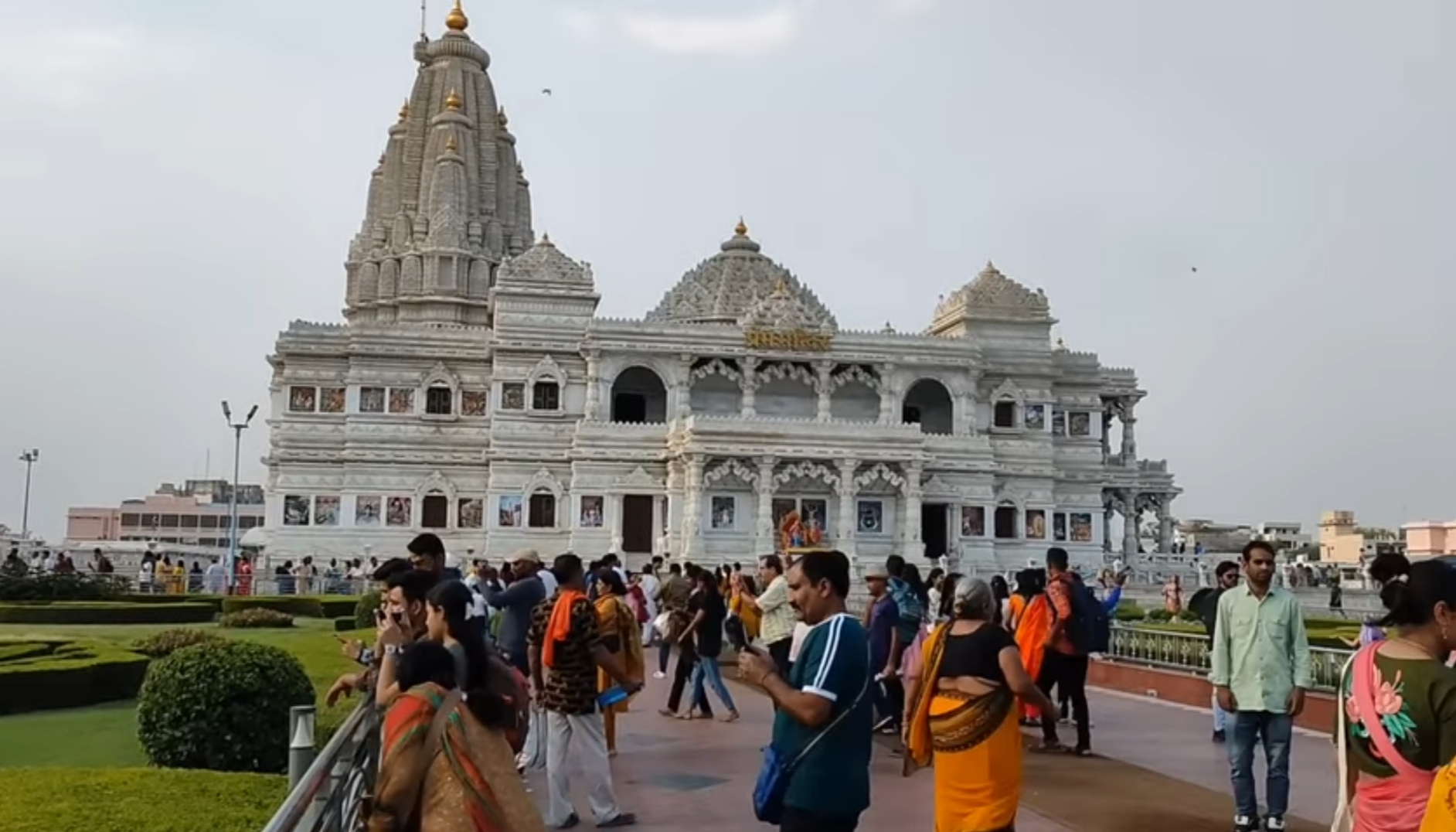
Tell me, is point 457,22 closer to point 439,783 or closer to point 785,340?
point 785,340

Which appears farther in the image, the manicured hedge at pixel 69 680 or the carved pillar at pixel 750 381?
the carved pillar at pixel 750 381

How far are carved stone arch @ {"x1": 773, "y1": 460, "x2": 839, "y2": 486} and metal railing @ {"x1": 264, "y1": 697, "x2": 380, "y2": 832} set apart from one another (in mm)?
42611

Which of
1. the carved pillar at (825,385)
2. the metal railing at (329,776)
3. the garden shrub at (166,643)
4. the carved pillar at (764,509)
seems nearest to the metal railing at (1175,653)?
the metal railing at (329,776)

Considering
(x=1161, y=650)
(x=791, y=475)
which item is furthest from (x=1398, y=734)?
(x=791, y=475)

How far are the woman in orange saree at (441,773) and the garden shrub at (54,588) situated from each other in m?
30.1

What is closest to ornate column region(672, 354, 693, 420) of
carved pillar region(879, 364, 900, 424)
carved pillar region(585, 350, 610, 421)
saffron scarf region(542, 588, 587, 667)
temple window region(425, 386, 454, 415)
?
carved pillar region(585, 350, 610, 421)

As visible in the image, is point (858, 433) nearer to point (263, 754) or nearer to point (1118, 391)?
point (1118, 391)

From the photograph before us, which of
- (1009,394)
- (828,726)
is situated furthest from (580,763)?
(1009,394)

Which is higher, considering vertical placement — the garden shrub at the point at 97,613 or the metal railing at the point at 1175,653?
the metal railing at the point at 1175,653

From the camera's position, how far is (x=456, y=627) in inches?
249

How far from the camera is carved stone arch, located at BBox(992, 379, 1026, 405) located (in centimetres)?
5716

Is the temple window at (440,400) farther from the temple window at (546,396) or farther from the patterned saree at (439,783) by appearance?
the patterned saree at (439,783)

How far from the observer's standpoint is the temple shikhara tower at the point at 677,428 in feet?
165

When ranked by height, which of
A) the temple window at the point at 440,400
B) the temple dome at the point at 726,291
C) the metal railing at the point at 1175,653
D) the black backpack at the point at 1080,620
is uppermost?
the temple dome at the point at 726,291
